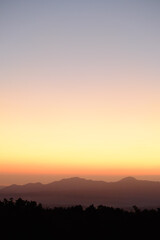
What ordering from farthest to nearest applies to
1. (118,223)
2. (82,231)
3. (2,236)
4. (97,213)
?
(97,213) < (118,223) < (82,231) < (2,236)

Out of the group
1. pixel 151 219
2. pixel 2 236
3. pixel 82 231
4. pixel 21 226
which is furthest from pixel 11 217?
pixel 151 219

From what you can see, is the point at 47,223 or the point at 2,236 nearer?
the point at 2,236

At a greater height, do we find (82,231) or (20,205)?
(20,205)

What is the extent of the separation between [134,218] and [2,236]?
62.6ft

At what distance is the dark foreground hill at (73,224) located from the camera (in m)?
42.3

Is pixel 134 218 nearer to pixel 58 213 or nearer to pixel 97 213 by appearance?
pixel 97 213

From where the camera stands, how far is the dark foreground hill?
139 feet

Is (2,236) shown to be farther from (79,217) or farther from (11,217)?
(79,217)

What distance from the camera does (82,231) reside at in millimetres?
43781

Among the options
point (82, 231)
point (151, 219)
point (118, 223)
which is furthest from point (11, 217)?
point (151, 219)

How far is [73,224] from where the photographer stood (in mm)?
46656

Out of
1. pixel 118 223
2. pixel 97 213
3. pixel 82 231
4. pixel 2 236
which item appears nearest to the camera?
pixel 2 236

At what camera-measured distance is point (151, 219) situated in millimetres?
49219

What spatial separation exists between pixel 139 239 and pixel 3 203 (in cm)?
2254
